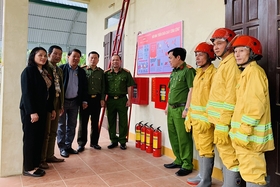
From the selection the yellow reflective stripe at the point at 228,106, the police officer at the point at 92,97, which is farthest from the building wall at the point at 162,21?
the yellow reflective stripe at the point at 228,106

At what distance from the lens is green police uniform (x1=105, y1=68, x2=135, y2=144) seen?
157 inches

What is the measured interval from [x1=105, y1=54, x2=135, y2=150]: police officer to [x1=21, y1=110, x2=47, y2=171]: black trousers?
140 cm

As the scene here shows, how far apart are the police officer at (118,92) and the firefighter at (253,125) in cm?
240

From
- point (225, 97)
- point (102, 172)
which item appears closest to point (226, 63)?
point (225, 97)

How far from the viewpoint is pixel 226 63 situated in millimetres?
2092

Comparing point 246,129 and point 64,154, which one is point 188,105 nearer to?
point 246,129

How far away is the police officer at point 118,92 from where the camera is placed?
3992 mm

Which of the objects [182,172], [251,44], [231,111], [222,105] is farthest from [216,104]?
[182,172]

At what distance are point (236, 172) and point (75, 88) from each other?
2.61 m

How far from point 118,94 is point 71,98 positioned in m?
0.78

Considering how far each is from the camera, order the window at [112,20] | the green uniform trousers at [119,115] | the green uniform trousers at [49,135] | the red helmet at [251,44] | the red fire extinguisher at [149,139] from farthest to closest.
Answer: the window at [112,20] → the green uniform trousers at [119,115] → the red fire extinguisher at [149,139] → the green uniform trousers at [49,135] → the red helmet at [251,44]

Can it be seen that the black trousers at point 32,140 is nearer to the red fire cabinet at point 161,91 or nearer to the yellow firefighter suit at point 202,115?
Result: the red fire cabinet at point 161,91

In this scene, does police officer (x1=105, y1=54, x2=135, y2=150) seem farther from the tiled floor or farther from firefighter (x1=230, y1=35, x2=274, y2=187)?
firefighter (x1=230, y1=35, x2=274, y2=187)

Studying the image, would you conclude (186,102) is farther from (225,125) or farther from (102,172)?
(102,172)
